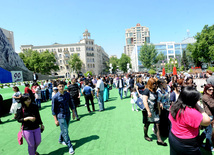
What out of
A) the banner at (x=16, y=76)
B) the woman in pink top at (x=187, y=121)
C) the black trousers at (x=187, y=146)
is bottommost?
the black trousers at (x=187, y=146)

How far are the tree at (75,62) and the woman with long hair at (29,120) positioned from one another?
2296 inches

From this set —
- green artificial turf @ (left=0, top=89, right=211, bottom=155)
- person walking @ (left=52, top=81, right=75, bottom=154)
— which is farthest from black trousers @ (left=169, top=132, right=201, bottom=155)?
person walking @ (left=52, top=81, right=75, bottom=154)

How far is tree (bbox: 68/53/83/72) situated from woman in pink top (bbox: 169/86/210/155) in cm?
5998

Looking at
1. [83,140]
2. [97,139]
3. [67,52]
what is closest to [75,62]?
[67,52]

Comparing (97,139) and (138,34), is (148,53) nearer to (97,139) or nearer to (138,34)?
(97,139)

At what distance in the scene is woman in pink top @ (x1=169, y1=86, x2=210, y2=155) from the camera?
70.4 inches

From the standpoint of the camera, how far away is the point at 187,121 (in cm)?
184

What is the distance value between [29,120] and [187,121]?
303 centimetres

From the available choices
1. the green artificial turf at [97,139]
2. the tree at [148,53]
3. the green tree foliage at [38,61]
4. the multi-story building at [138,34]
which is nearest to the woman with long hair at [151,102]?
the green artificial turf at [97,139]

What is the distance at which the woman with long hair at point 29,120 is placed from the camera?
116 inches

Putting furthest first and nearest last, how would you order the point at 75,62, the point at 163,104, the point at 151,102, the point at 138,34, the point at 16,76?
the point at 138,34 → the point at 75,62 → the point at 16,76 → the point at 163,104 → the point at 151,102

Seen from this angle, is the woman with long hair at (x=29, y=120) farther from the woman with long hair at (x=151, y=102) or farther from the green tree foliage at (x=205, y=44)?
the green tree foliage at (x=205, y=44)

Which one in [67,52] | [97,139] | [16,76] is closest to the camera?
[97,139]

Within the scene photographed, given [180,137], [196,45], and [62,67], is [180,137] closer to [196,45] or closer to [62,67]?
[196,45]
